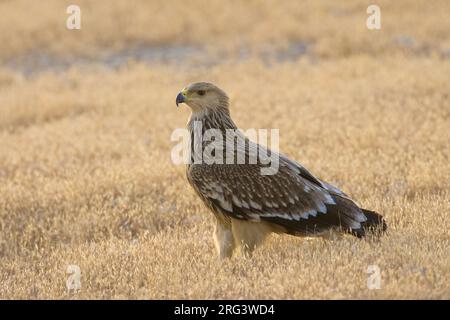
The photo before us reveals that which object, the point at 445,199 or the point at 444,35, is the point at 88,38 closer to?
the point at 444,35

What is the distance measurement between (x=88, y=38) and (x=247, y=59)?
5.08m

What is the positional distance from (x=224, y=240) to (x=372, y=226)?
1.45m

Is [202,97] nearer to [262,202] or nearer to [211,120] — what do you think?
[211,120]

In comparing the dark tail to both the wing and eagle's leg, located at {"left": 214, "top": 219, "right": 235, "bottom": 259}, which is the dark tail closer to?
the wing

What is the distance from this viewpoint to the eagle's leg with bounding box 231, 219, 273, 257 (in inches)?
280

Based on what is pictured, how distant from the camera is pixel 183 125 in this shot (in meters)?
13.8

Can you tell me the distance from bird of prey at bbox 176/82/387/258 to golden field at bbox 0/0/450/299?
0.21m

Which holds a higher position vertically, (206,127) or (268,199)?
(206,127)

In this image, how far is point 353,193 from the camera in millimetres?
9344

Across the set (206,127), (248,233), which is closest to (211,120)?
(206,127)

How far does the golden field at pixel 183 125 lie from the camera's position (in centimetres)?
664

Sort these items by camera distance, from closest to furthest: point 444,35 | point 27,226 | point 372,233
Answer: point 372,233 < point 27,226 < point 444,35

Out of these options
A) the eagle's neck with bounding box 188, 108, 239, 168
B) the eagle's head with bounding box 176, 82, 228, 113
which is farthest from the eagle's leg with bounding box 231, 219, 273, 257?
the eagle's head with bounding box 176, 82, 228, 113

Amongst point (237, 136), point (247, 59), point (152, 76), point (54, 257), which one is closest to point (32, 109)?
point (152, 76)
